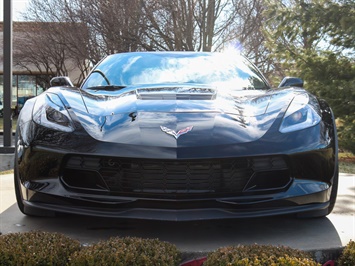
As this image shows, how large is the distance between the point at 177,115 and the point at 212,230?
25.5 inches

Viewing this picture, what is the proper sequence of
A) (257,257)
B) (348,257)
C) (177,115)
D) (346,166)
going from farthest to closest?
(346,166) → (177,115) → (348,257) → (257,257)

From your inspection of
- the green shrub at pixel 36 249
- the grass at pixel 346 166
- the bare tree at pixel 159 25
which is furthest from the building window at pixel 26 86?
the green shrub at pixel 36 249

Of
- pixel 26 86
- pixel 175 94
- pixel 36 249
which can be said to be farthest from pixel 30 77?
pixel 36 249

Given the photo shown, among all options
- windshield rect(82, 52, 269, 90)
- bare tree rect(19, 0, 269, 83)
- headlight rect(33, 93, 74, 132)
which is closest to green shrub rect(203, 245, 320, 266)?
headlight rect(33, 93, 74, 132)

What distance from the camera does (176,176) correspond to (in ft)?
6.39

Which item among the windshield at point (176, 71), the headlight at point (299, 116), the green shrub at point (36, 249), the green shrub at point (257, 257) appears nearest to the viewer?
the green shrub at point (257, 257)

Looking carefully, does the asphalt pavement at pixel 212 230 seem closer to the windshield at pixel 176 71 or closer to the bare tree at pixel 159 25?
the windshield at pixel 176 71

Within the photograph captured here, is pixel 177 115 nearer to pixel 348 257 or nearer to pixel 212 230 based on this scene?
pixel 212 230

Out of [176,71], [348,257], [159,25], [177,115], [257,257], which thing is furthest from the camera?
[159,25]

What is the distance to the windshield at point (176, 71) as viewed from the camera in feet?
10.3

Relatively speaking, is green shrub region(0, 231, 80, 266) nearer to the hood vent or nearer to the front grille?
the front grille


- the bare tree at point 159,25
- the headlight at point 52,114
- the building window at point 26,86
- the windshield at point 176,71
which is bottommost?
the building window at point 26,86

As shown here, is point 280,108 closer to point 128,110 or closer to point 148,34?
point 128,110

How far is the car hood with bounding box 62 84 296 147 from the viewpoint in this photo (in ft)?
6.46
